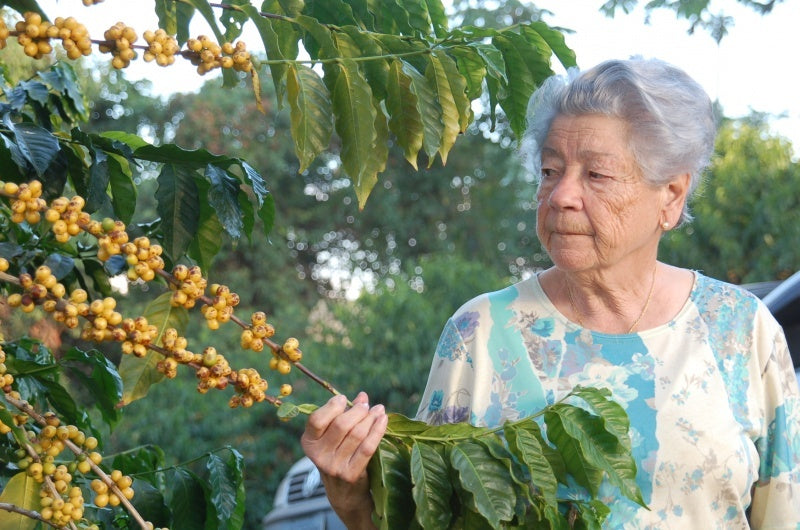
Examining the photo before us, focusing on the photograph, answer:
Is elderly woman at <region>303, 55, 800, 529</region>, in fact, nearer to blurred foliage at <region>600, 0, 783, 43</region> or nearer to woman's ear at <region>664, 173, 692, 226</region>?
woman's ear at <region>664, 173, 692, 226</region>

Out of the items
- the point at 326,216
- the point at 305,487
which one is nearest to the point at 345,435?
the point at 305,487

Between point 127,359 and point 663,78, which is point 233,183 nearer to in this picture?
point 127,359

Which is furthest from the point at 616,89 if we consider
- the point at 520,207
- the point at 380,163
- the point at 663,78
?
the point at 520,207

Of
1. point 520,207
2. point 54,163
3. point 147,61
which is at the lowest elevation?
point 520,207

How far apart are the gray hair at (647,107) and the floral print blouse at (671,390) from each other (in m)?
0.31

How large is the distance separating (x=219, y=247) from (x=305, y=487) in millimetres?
4205

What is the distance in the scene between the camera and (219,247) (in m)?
1.52

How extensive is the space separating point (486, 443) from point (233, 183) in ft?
1.66

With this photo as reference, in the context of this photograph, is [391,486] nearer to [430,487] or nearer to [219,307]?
[430,487]

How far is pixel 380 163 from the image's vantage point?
1477 mm

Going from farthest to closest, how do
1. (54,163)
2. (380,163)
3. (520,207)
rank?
(520,207) < (380,163) < (54,163)

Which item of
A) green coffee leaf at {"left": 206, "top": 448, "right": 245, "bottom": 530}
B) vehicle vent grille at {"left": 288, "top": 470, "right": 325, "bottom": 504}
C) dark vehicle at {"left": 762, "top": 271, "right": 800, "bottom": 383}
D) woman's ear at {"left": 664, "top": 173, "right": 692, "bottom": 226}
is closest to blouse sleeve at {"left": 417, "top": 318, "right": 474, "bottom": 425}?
green coffee leaf at {"left": 206, "top": 448, "right": 245, "bottom": 530}

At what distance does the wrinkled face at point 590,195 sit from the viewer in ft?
6.08

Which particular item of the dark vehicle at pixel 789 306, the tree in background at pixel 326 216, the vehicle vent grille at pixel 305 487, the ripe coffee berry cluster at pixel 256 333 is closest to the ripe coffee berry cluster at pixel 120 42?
the tree in background at pixel 326 216
